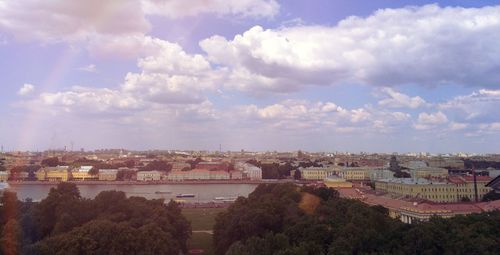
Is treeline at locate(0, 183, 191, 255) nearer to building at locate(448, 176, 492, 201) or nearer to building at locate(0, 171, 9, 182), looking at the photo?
building at locate(448, 176, 492, 201)

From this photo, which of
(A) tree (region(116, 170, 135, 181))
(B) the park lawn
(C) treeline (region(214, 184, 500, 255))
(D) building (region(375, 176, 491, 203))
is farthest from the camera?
(A) tree (region(116, 170, 135, 181))

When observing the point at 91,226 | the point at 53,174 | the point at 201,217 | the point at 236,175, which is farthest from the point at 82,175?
the point at 91,226

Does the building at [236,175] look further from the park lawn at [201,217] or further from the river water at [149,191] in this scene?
the park lawn at [201,217]

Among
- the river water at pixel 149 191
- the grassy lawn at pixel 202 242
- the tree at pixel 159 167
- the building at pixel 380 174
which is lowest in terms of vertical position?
the grassy lawn at pixel 202 242

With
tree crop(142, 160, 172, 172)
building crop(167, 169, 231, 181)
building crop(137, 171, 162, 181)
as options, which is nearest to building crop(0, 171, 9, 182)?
building crop(137, 171, 162, 181)

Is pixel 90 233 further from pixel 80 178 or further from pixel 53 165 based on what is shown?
pixel 53 165

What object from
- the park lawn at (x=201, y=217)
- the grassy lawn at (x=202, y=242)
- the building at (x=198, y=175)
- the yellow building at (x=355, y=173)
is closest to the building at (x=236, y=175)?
the building at (x=198, y=175)

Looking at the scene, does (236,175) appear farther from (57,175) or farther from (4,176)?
(4,176)
